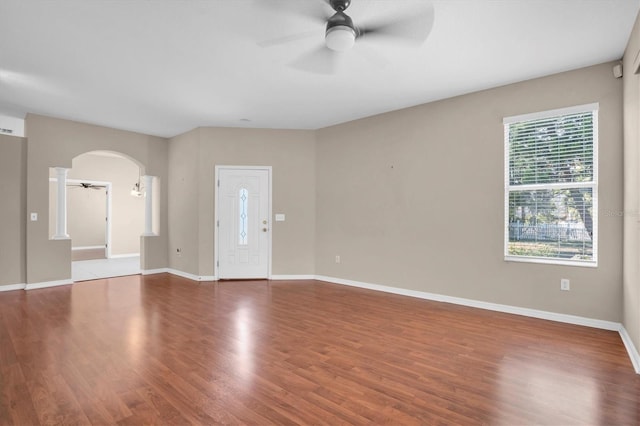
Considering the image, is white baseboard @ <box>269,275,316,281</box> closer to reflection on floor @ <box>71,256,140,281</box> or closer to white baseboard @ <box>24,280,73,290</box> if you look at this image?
reflection on floor @ <box>71,256,140,281</box>

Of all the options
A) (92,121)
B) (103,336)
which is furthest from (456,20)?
(92,121)

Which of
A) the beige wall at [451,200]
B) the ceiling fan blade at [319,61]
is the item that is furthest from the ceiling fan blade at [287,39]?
the beige wall at [451,200]

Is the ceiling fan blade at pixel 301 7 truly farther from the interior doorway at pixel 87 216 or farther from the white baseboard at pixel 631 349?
the interior doorway at pixel 87 216

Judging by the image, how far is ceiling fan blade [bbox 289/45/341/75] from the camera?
331cm

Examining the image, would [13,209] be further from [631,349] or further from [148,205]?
[631,349]

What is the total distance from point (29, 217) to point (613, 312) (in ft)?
26.7

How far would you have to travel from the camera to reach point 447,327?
11.7ft

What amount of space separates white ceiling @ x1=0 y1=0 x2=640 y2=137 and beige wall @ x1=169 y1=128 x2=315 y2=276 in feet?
3.61

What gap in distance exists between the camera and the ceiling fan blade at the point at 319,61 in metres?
3.31

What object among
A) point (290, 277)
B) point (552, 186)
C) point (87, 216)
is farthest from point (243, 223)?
point (87, 216)

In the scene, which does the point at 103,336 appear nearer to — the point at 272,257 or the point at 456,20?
the point at 272,257

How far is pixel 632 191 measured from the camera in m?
2.94

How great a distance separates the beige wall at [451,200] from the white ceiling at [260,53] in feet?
0.87

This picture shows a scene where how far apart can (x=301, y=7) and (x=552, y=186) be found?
3.34m
